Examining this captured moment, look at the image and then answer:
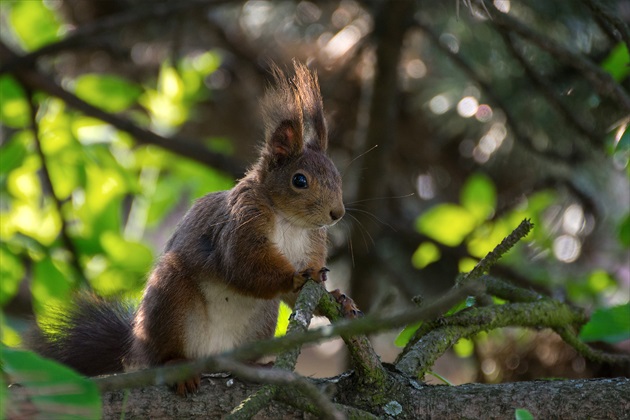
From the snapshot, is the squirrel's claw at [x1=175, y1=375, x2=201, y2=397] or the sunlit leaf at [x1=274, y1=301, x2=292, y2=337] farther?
the sunlit leaf at [x1=274, y1=301, x2=292, y2=337]

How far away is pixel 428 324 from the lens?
132 centimetres

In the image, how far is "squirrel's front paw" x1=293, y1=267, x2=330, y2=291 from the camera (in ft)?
4.36

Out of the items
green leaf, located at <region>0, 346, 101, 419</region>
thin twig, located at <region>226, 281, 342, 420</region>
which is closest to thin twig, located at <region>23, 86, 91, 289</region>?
thin twig, located at <region>226, 281, 342, 420</region>

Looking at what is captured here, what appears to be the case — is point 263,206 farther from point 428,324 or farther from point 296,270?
point 428,324

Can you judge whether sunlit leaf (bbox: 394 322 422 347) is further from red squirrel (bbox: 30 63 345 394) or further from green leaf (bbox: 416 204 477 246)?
green leaf (bbox: 416 204 477 246)

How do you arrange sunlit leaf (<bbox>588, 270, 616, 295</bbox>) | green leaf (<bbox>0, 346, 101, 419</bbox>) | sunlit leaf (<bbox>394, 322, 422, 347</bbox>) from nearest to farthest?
green leaf (<bbox>0, 346, 101, 419</bbox>) < sunlit leaf (<bbox>394, 322, 422, 347</bbox>) < sunlit leaf (<bbox>588, 270, 616, 295</bbox>)

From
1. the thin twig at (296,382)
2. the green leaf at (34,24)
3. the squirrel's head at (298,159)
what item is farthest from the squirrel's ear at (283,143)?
the green leaf at (34,24)

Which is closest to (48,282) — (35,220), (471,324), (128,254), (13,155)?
(128,254)

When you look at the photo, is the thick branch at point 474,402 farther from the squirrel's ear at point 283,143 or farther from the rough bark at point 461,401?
the squirrel's ear at point 283,143

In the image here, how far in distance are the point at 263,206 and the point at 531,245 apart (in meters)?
1.10

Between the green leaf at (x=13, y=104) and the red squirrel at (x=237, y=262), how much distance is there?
0.71 m

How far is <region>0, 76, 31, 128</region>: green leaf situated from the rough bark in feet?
3.95

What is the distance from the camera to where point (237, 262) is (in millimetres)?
1449

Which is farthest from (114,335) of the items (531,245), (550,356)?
(531,245)
